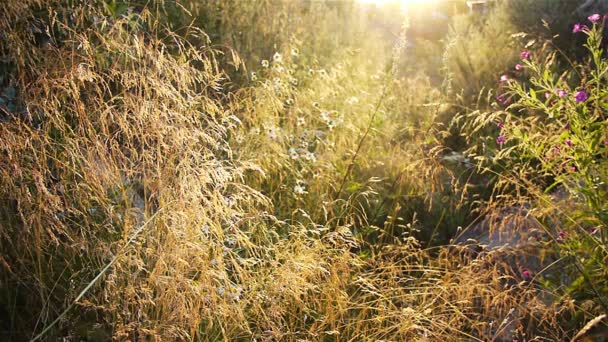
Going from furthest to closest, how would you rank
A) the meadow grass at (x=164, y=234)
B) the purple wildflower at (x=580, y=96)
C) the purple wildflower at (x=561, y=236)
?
the purple wildflower at (x=561, y=236) < the purple wildflower at (x=580, y=96) < the meadow grass at (x=164, y=234)

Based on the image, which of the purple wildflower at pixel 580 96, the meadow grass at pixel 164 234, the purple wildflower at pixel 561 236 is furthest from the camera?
the purple wildflower at pixel 561 236

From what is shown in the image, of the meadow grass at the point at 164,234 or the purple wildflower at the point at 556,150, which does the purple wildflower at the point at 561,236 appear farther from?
the purple wildflower at the point at 556,150

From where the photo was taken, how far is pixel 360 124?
429 centimetres

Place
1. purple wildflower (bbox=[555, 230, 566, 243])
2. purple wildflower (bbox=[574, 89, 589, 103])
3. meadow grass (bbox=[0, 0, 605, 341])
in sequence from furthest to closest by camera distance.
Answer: purple wildflower (bbox=[555, 230, 566, 243]) → purple wildflower (bbox=[574, 89, 589, 103]) → meadow grass (bbox=[0, 0, 605, 341])

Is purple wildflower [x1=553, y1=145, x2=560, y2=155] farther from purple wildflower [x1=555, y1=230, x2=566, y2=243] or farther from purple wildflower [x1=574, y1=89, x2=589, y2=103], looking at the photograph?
purple wildflower [x1=555, y1=230, x2=566, y2=243]

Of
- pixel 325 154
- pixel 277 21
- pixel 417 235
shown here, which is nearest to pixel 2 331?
pixel 325 154

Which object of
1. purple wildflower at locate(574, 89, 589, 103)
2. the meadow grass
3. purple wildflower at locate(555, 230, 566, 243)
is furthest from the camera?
purple wildflower at locate(555, 230, 566, 243)

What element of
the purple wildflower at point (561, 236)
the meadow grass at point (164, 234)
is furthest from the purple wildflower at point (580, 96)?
the purple wildflower at point (561, 236)

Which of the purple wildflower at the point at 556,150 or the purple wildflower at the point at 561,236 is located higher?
the purple wildflower at the point at 556,150

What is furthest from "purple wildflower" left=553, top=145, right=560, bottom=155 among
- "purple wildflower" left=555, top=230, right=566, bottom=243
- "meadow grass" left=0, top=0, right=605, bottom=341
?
"purple wildflower" left=555, top=230, right=566, bottom=243

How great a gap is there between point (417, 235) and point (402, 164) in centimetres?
48

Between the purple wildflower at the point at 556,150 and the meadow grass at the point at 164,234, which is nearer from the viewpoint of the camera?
the meadow grass at the point at 164,234

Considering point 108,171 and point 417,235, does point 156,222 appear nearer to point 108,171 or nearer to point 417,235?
point 108,171

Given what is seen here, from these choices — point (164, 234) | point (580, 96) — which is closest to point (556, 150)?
point (580, 96)
